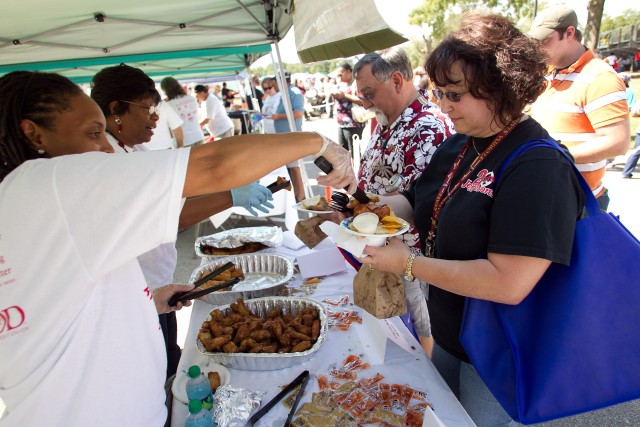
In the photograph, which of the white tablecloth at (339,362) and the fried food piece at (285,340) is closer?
the white tablecloth at (339,362)

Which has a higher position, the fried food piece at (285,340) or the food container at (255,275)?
the fried food piece at (285,340)

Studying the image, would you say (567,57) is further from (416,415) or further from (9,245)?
(9,245)

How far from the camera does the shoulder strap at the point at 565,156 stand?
1057mm

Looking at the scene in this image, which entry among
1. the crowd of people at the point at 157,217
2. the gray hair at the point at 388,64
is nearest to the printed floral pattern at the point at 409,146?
the gray hair at the point at 388,64

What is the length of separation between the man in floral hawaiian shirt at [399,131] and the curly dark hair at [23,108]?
1.54 meters

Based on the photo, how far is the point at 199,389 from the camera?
3.96 feet

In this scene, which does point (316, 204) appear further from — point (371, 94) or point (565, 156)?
point (565, 156)

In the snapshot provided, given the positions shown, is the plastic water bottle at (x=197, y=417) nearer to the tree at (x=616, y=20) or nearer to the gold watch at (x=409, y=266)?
the gold watch at (x=409, y=266)

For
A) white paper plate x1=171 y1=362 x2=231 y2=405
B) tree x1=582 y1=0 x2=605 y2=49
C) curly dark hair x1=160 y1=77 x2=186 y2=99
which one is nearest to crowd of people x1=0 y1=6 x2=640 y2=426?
white paper plate x1=171 y1=362 x2=231 y2=405

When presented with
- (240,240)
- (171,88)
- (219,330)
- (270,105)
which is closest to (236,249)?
(240,240)

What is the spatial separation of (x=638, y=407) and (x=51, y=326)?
309 centimetres

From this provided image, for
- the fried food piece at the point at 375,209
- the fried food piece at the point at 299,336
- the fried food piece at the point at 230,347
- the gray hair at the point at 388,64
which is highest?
the gray hair at the point at 388,64

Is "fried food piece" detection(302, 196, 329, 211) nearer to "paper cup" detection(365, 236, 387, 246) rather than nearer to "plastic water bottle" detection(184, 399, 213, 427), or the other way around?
"paper cup" detection(365, 236, 387, 246)

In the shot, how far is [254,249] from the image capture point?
2750mm
